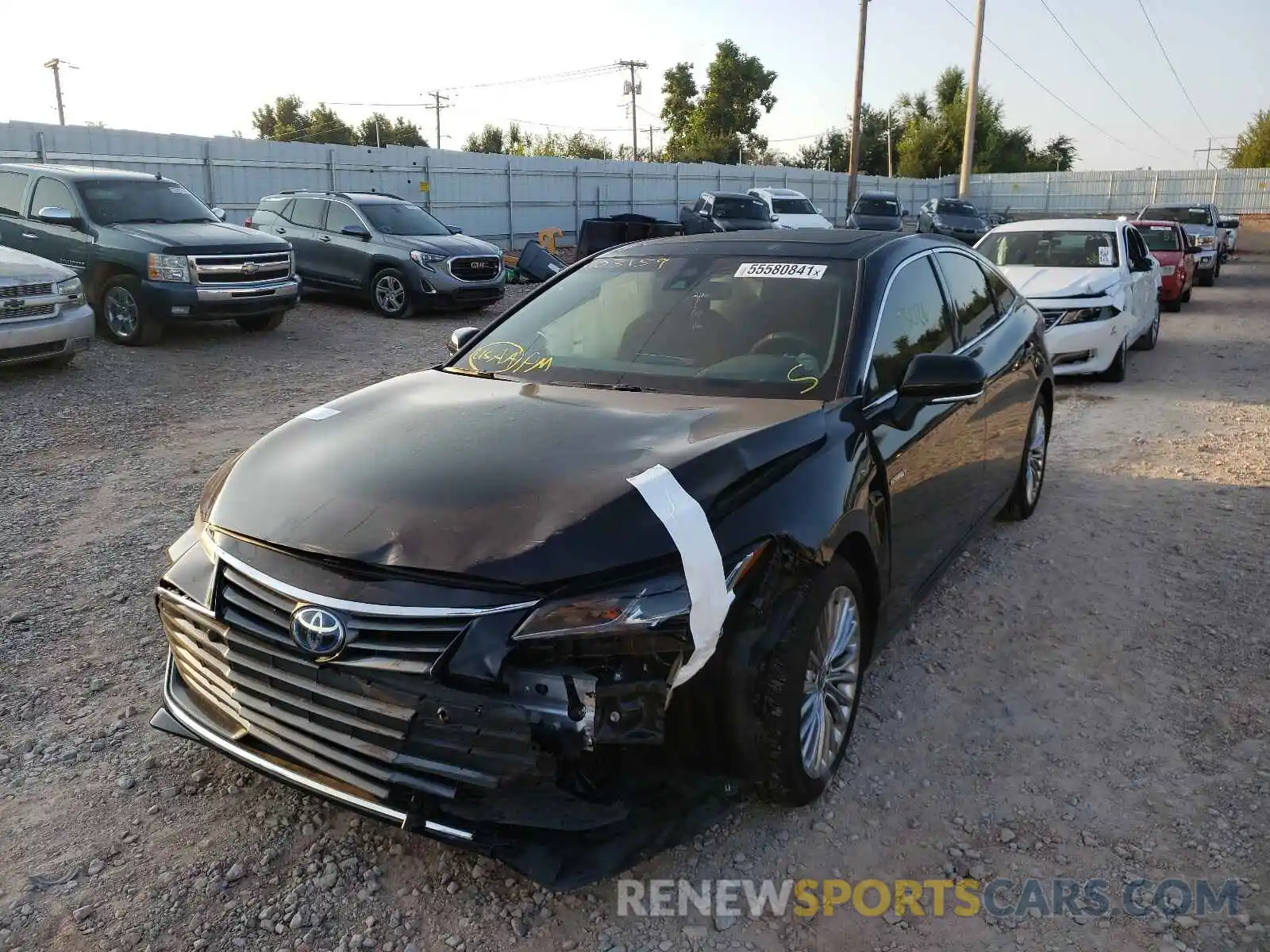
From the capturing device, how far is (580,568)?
2.45 m

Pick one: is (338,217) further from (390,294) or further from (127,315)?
(127,315)

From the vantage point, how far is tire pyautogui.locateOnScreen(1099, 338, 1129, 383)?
1024cm

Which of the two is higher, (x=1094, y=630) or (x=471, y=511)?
(x=471, y=511)

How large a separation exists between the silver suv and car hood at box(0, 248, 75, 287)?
518cm

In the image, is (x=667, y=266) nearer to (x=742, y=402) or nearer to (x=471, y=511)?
(x=742, y=402)

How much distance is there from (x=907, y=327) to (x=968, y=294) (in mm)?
1118

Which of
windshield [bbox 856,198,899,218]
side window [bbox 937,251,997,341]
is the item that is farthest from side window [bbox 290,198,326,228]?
windshield [bbox 856,198,899,218]

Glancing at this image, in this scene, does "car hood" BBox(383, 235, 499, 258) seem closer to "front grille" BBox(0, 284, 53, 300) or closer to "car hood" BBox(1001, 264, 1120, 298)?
"front grille" BBox(0, 284, 53, 300)

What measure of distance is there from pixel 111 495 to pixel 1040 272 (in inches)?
354

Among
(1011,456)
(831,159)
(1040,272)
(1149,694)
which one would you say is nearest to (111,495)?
(1011,456)

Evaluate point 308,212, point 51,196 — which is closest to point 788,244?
point 51,196

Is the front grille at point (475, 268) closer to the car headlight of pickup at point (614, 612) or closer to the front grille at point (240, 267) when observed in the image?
the front grille at point (240, 267)

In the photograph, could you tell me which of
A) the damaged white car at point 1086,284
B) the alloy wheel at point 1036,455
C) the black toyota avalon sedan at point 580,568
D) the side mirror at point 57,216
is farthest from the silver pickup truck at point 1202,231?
the black toyota avalon sedan at point 580,568

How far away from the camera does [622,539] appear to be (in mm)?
2520
